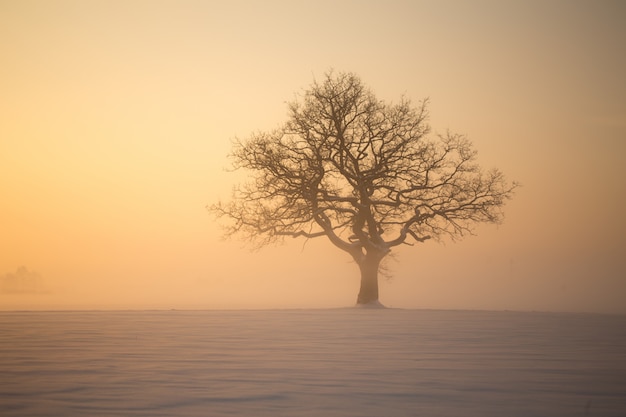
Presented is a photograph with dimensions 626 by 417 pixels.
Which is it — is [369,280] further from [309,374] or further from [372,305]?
[309,374]

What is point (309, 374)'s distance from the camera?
7.63m

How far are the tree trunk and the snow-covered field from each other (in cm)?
1617

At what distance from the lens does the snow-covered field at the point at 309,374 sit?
5.86m

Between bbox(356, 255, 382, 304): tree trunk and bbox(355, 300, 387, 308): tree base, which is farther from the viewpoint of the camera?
bbox(356, 255, 382, 304): tree trunk

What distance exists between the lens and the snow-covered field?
231 inches

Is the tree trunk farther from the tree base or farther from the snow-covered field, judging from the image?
the snow-covered field

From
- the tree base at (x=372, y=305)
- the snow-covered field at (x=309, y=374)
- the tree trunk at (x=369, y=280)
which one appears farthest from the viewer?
the tree trunk at (x=369, y=280)

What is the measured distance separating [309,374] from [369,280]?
2229cm

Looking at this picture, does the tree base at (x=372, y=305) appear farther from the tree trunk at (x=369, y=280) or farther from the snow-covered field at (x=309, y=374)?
the snow-covered field at (x=309, y=374)

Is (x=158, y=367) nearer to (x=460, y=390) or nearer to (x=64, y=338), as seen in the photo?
(x=460, y=390)

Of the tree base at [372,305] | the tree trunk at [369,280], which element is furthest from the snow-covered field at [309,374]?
the tree trunk at [369,280]

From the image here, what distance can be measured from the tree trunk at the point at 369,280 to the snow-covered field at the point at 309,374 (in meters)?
16.2

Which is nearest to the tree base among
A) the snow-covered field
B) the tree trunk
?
the tree trunk

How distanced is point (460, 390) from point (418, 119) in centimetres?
2388
